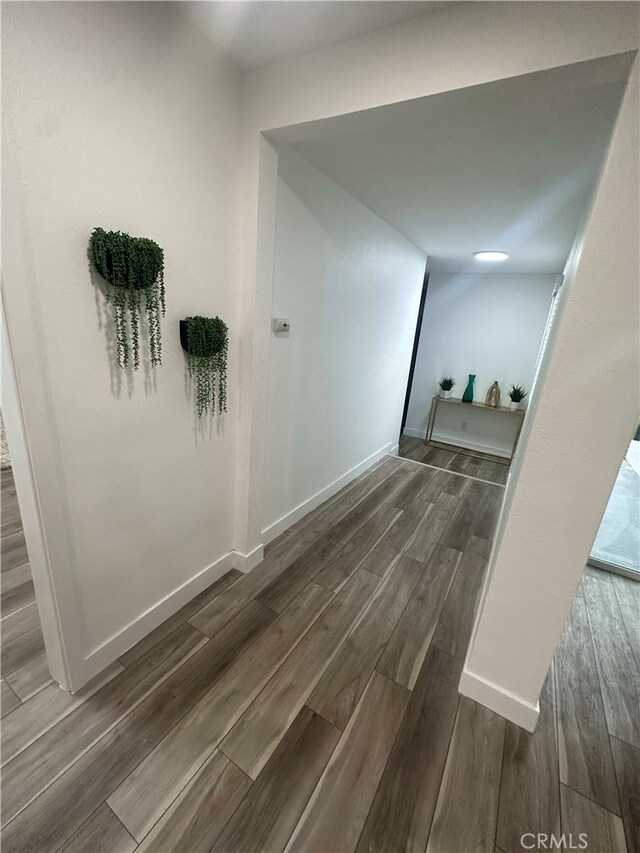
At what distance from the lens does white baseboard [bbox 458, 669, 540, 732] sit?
134 centimetres

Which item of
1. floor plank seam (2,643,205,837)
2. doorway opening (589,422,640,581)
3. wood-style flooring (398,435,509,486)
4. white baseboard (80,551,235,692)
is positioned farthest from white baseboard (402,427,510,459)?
floor plank seam (2,643,205,837)

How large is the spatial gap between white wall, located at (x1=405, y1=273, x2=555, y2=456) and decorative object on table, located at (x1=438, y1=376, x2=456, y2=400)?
8 cm

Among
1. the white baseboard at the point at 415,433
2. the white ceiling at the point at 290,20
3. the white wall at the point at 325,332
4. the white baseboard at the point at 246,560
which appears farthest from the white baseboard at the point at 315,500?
the white ceiling at the point at 290,20

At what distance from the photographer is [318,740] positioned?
126cm

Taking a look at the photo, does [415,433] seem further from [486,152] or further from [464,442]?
[486,152]

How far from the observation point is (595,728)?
4.52 feet

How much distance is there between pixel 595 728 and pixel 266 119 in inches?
111

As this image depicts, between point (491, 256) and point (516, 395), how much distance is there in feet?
5.98

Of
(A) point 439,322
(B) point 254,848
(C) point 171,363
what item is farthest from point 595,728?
(A) point 439,322

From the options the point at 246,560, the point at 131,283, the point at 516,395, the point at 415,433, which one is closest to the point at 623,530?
the point at 516,395

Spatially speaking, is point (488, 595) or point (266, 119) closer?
point (488, 595)

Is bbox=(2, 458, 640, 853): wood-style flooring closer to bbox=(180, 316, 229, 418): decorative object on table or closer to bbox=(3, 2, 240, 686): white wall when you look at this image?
bbox=(3, 2, 240, 686): white wall

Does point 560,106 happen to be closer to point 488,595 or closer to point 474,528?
point 488,595

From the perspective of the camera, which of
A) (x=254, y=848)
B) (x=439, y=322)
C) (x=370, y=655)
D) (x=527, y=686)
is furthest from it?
(x=439, y=322)
